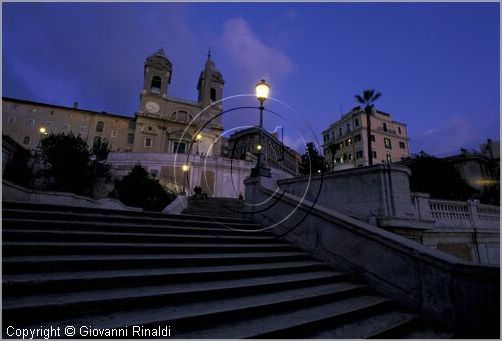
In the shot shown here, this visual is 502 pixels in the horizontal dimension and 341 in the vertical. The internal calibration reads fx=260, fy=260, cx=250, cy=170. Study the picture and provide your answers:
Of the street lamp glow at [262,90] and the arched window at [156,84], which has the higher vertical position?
the arched window at [156,84]

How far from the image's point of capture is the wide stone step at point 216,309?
299cm

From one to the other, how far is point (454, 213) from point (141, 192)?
999 inches

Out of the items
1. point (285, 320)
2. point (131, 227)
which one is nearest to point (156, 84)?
point (131, 227)

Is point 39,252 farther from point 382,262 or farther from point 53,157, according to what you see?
point 53,157

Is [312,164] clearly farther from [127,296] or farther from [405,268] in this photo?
[127,296]

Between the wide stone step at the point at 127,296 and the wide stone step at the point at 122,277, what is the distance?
11cm

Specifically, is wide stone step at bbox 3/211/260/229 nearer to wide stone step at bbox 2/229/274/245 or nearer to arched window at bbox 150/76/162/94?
wide stone step at bbox 2/229/274/245

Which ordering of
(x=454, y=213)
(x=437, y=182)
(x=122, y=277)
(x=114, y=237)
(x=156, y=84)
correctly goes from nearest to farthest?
1. (x=122, y=277)
2. (x=114, y=237)
3. (x=454, y=213)
4. (x=437, y=182)
5. (x=156, y=84)

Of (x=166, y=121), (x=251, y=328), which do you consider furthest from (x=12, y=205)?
(x=166, y=121)

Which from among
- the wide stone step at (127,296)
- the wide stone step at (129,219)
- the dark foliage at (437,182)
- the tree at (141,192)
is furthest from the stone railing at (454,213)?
the tree at (141,192)

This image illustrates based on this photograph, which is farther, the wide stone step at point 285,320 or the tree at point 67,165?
the tree at point 67,165

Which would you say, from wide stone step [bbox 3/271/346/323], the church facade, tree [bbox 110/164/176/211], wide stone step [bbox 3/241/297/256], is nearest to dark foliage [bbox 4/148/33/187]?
tree [bbox 110/164/176/211]

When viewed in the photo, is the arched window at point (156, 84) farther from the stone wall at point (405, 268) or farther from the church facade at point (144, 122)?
the stone wall at point (405, 268)

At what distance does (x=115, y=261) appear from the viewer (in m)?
4.12
